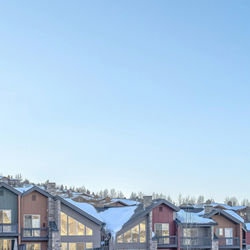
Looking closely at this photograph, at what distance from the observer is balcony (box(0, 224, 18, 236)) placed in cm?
3781

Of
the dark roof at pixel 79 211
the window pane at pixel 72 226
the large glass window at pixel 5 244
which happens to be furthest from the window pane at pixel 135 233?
the large glass window at pixel 5 244

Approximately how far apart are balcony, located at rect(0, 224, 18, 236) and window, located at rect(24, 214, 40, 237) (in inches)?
39.3

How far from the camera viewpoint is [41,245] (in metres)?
39.0

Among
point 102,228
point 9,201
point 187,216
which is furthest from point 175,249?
point 9,201

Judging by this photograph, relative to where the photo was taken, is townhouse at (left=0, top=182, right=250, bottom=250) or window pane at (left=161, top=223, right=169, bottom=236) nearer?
townhouse at (left=0, top=182, right=250, bottom=250)

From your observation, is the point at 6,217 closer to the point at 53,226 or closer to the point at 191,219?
the point at 53,226

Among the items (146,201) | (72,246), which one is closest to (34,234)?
(72,246)

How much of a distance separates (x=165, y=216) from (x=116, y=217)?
4905mm

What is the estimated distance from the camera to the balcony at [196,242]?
1743 inches

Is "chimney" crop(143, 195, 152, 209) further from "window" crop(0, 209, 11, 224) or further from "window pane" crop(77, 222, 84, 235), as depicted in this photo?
"window" crop(0, 209, 11, 224)

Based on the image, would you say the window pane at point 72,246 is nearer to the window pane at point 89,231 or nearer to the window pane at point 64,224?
the window pane at point 64,224

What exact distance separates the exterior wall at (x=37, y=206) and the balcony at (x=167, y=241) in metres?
11.4

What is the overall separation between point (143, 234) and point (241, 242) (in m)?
12.5

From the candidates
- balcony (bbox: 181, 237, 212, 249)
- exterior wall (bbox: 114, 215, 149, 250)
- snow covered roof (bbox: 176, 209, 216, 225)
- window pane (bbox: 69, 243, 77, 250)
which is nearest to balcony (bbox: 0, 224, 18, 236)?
window pane (bbox: 69, 243, 77, 250)
